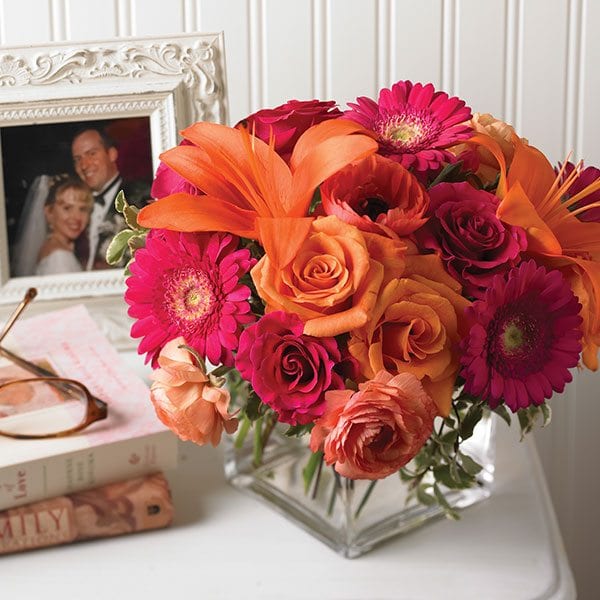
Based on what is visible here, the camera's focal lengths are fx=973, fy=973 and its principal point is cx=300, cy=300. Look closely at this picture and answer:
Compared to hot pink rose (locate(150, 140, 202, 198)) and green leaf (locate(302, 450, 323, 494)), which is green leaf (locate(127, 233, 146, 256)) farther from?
green leaf (locate(302, 450, 323, 494))

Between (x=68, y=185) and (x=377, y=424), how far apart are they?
47cm

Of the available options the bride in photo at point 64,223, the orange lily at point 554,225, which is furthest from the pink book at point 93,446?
the orange lily at point 554,225

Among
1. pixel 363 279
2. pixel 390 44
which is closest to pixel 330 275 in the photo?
pixel 363 279

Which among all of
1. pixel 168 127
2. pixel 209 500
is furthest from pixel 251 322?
pixel 168 127

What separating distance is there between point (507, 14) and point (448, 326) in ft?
1.80

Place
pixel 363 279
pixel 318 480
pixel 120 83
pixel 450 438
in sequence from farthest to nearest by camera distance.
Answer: pixel 120 83 < pixel 318 480 < pixel 450 438 < pixel 363 279

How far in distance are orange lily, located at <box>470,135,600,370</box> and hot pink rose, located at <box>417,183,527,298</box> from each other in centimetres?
1

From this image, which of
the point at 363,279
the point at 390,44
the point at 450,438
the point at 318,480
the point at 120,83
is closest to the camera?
the point at 363,279

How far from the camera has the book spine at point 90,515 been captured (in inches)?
26.0

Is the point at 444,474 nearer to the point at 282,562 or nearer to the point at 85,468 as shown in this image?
the point at 282,562

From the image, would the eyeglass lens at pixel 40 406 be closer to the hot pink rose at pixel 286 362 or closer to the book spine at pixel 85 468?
the book spine at pixel 85 468

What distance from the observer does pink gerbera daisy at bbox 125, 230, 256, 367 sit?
0.55 m

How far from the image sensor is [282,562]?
0.67 metres

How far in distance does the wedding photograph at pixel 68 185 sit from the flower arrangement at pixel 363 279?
303 mm
